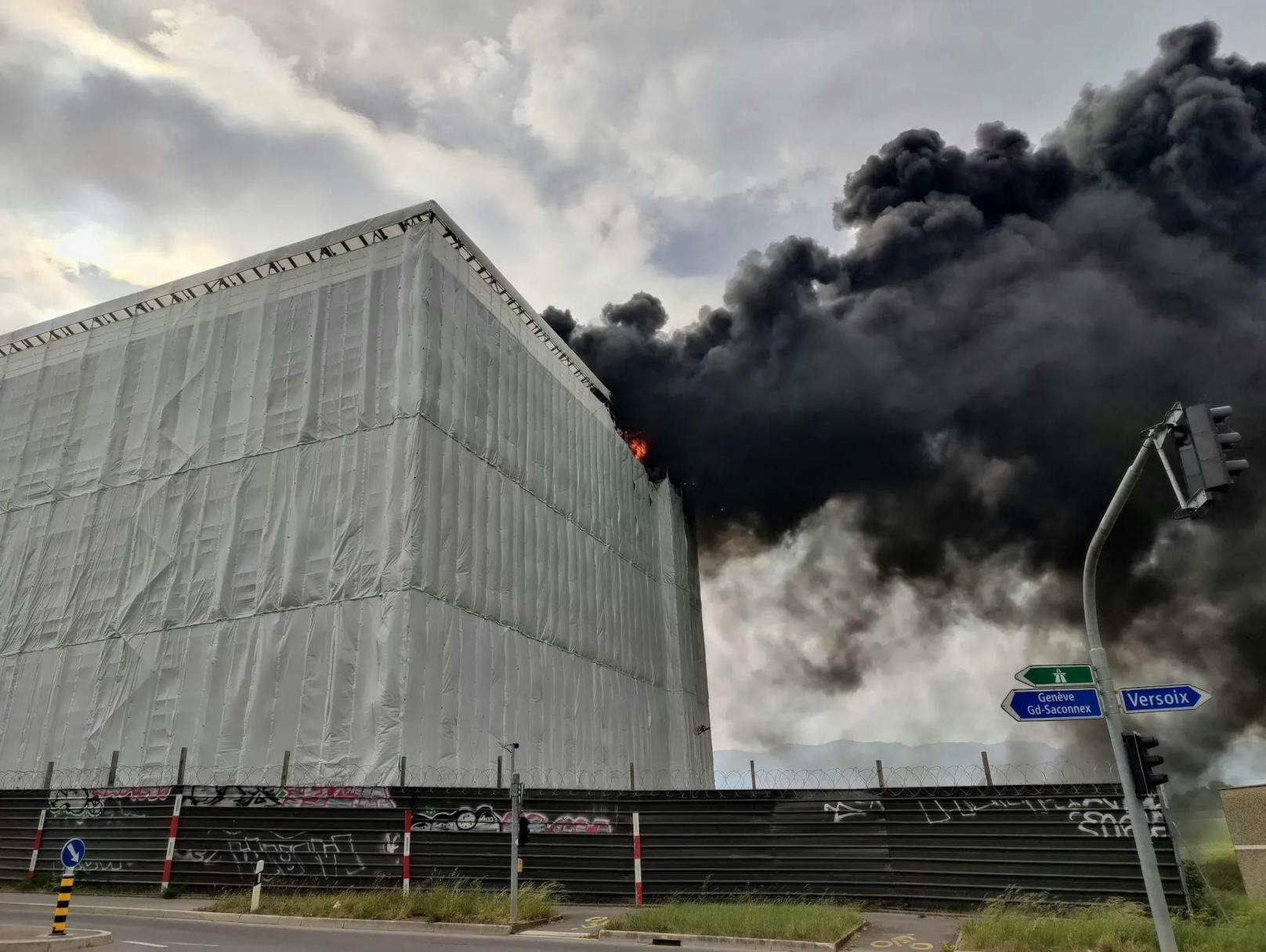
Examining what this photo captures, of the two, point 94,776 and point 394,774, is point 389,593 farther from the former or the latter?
point 94,776

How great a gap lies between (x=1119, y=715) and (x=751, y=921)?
5.70m

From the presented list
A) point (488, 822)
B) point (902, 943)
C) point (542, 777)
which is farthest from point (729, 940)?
point (542, 777)

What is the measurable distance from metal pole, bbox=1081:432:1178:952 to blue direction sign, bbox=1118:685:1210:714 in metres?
0.15

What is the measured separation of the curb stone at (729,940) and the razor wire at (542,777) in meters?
2.77

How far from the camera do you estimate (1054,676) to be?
905 centimetres

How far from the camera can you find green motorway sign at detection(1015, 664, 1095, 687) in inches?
354

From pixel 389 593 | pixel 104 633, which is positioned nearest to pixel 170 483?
pixel 104 633

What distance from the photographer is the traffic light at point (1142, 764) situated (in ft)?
28.3

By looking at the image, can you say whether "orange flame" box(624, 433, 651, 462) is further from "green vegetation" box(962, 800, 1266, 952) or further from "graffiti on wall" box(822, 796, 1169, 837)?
"green vegetation" box(962, 800, 1266, 952)

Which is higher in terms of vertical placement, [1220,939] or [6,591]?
[6,591]

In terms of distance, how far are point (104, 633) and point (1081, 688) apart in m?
27.9

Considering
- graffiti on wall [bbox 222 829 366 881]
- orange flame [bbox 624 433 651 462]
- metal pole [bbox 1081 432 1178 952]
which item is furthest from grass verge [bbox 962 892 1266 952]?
orange flame [bbox 624 433 651 462]

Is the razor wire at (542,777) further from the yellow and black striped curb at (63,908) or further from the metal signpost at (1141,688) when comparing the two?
the yellow and black striped curb at (63,908)

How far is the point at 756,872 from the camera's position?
14.5m
